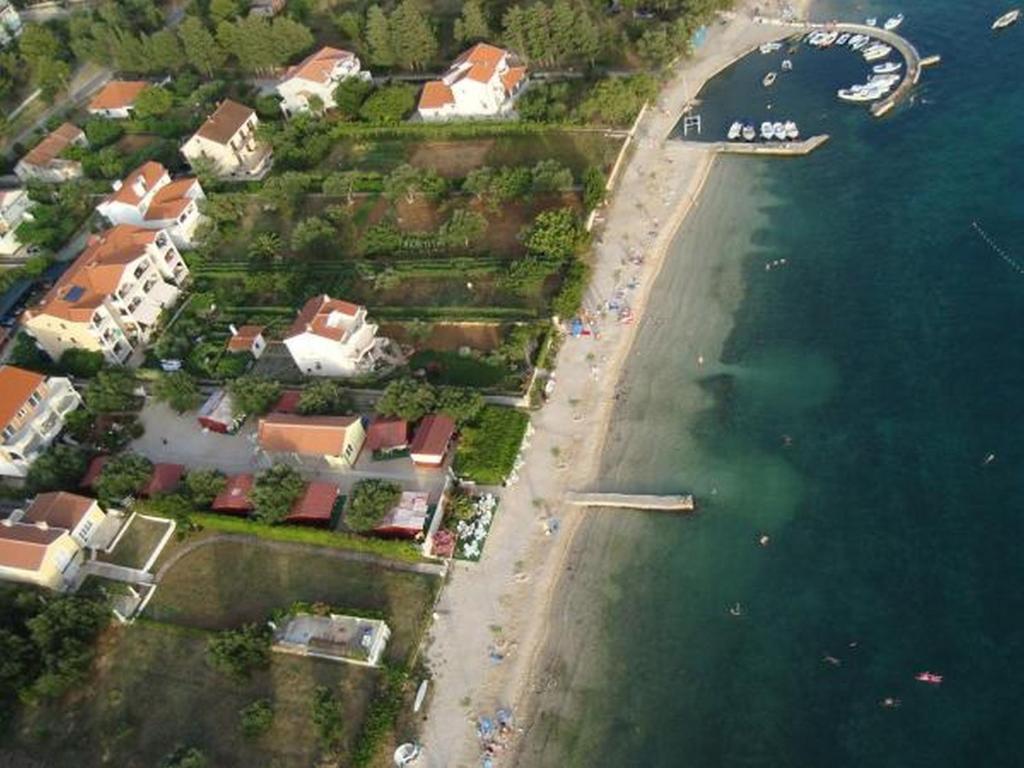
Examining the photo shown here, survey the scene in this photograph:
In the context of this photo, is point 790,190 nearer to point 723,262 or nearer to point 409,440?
point 723,262

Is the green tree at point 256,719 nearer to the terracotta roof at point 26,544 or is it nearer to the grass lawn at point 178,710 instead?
the grass lawn at point 178,710

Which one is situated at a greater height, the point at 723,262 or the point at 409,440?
the point at 723,262

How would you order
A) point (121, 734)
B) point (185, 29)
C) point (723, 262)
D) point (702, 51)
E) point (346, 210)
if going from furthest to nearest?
point (185, 29) < point (702, 51) < point (346, 210) < point (723, 262) < point (121, 734)

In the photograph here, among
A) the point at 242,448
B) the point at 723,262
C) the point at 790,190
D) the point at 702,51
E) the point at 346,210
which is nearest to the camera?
the point at 242,448

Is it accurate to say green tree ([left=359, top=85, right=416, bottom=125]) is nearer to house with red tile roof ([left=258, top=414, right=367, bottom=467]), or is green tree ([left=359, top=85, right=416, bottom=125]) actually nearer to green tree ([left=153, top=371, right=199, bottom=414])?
green tree ([left=153, top=371, right=199, bottom=414])

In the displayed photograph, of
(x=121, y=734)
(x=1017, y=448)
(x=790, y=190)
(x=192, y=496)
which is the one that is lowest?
(x=121, y=734)

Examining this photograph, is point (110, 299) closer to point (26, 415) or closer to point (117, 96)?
point (26, 415)

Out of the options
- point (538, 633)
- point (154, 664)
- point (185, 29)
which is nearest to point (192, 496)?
point (154, 664)
